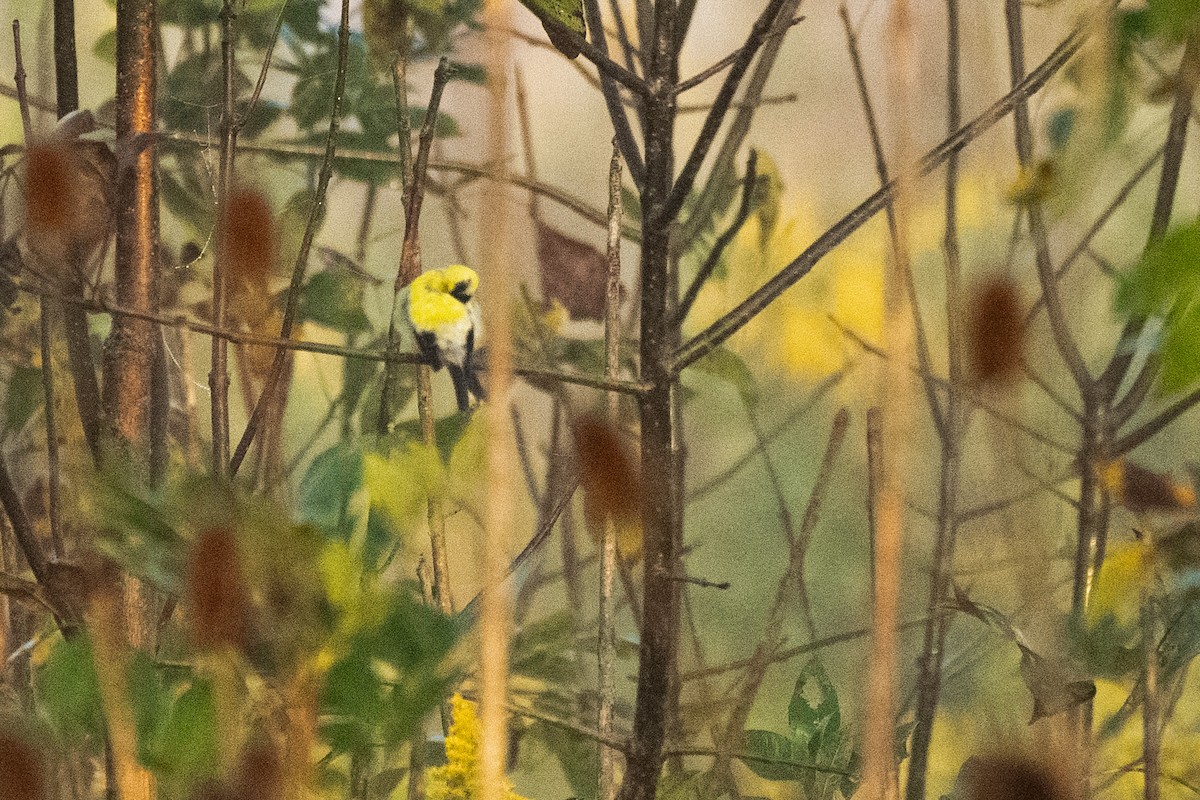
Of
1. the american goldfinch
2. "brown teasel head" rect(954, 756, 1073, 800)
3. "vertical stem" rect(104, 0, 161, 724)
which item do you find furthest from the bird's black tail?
"brown teasel head" rect(954, 756, 1073, 800)

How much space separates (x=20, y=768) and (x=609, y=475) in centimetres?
19

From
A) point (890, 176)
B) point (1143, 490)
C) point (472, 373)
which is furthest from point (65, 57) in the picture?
point (1143, 490)

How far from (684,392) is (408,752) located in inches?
8.2

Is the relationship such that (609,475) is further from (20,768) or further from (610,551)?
(20,768)

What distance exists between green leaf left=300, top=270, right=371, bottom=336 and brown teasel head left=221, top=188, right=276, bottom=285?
79mm

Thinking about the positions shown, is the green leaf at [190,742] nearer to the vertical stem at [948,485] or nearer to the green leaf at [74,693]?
the green leaf at [74,693]

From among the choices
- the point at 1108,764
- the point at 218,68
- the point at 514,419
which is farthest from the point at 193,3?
the point at 1108,764

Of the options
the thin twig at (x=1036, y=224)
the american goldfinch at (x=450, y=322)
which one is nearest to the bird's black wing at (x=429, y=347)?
the american goldfinch at (x=450, y=322)

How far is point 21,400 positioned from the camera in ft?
1.57

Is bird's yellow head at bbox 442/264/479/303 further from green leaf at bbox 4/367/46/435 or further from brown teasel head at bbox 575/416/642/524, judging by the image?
green leaf at bbox 4/367/46/435

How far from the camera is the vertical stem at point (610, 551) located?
1.20 ft

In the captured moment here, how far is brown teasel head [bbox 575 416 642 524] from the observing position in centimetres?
35

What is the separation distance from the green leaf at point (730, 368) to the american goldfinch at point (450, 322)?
0.39 ft

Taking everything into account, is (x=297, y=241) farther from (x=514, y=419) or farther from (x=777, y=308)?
(x=777, y=308)
